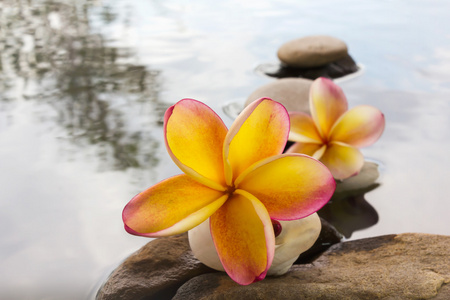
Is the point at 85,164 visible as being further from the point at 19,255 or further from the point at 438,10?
the point at 438,10

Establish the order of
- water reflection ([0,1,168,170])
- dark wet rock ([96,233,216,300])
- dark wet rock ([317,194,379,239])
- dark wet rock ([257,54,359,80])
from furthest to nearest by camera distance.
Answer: dark wet rock ([257,54,359,80])
water reflection ([0,1,168,170])
dark wet rock ([317,194,379,239])
dark wet rock ([96,233,216,300])

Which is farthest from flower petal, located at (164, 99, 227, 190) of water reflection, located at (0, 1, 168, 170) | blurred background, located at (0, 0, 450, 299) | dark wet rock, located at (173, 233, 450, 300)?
water reflection, located at (0, 1, 168, 170)

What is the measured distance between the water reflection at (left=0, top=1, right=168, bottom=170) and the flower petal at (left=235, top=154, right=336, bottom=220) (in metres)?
0.42

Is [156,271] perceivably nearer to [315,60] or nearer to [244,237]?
[244,237]

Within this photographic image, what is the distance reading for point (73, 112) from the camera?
100 cm

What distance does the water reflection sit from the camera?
90 cm

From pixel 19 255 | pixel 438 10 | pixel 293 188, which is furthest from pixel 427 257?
pixel 438 10

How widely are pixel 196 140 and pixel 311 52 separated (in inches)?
34.1

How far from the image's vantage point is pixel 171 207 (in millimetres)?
416

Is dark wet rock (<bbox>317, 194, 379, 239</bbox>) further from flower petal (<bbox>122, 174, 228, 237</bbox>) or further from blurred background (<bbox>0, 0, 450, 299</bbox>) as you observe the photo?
flower petal (<bbox>122, 174, 228, 237</bbox>)

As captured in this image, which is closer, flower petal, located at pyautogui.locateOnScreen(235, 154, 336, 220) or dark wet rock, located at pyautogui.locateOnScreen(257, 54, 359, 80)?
flower petal, located at pyautogui.locateOnScreen(235, 154, 336, 220)

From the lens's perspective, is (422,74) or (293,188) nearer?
(293,188)

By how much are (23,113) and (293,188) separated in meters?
0.76

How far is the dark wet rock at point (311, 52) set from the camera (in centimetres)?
124
